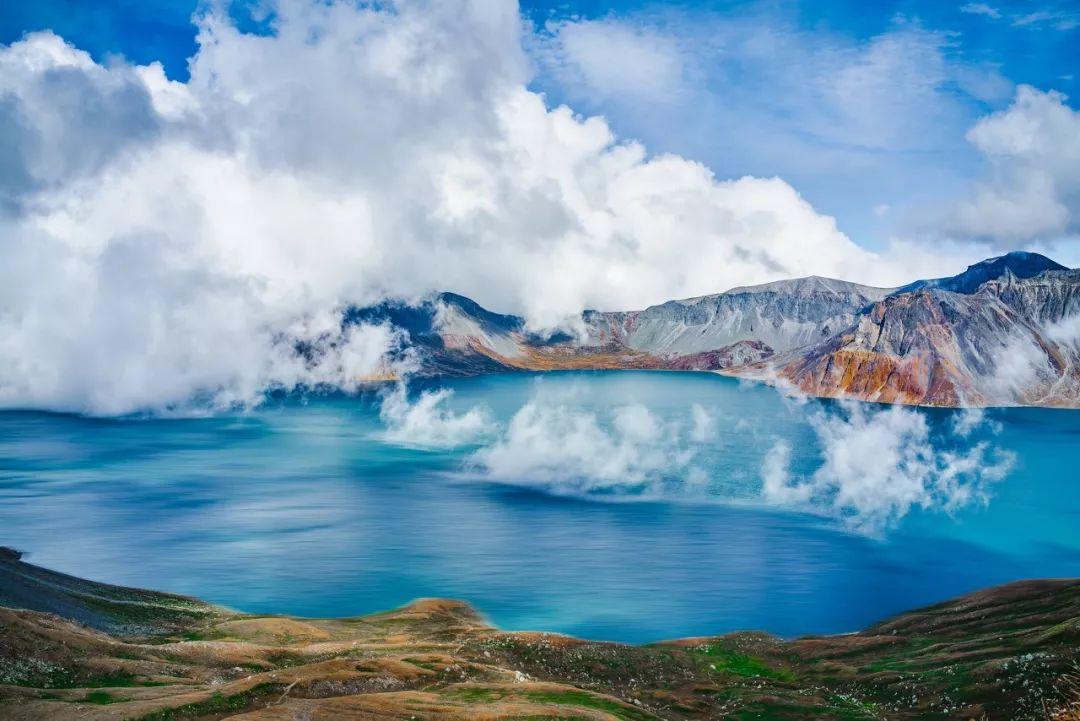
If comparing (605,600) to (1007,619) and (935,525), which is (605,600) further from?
(935,525)

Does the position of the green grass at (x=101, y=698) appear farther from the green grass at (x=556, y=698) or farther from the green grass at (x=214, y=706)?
the green grass at (x=556, y=698)

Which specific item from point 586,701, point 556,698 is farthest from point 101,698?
point 586,701

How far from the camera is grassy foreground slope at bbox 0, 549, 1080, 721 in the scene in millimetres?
50031

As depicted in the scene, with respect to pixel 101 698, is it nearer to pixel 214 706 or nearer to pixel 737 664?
pixel 214 706

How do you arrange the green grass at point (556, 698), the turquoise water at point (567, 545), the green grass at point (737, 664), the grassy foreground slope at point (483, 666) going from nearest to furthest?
1. the grassy foreground slope at point (483, 666)
2. the green grass at point (556, 698)
3. the green grass at point (737, 664)
4. the turquoise water at point (567, 545)

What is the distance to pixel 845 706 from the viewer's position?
6269 cm

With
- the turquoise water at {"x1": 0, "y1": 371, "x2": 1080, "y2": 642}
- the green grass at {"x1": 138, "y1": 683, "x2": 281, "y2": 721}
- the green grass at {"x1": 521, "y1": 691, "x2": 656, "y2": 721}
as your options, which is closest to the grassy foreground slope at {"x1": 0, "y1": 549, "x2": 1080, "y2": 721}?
the green grass at {"x1": 138, "y1": 683, "x2": 281, "y2": 721}

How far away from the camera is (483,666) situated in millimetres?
65438

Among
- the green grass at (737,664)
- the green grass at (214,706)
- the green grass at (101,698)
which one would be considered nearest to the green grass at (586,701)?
the green grass at (214,706)

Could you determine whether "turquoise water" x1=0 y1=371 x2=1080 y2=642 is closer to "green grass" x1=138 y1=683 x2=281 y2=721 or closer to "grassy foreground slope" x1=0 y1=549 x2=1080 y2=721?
"grassy foreground slope" x1=0 y1=549 x2=1080 y2=721

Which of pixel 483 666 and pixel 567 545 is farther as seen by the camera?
pixel 567 545

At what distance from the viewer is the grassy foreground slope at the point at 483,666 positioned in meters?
50.0

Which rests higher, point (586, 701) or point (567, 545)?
point (567, 545)

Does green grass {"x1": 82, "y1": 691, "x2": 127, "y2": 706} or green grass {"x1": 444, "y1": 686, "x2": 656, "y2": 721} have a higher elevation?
green grass {"x1": 82, "y1": 691, "x2": 127, "y2": 706}
